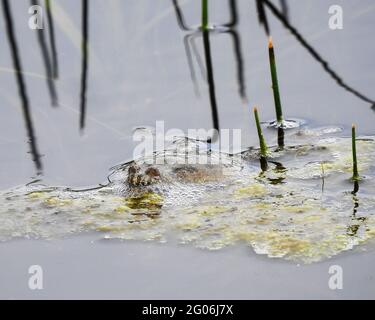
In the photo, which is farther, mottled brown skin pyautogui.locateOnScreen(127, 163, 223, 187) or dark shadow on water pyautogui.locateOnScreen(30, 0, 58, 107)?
dark shadow on water pyautogui.locateOnScreen(30, 0, 58, 107)

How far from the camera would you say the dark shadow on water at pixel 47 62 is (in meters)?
4.66

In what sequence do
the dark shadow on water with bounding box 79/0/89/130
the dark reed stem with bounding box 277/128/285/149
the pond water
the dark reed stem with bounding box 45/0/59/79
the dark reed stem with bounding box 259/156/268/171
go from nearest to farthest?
1. the pond water
2. the dark reed stem with bounding box 259/156/268/171
3. the dark reed stem with bounding box 277/128/285/149
4. the dark shadow on water with bounding box 79/0/89/130
5. the dark reed stem with bounding box 45/0/59/79

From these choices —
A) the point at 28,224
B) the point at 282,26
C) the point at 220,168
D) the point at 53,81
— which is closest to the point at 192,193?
the point at 220,168

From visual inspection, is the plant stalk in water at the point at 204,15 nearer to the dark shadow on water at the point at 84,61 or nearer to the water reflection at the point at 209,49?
the water reflection at the point at 209,49

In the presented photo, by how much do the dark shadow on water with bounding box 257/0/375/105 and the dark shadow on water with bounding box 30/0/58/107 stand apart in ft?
4.99

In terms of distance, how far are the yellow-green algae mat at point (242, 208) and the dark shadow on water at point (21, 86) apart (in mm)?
362

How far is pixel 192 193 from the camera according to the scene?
145 inches

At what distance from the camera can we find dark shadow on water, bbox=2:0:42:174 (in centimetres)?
417

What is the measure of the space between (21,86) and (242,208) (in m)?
1.91

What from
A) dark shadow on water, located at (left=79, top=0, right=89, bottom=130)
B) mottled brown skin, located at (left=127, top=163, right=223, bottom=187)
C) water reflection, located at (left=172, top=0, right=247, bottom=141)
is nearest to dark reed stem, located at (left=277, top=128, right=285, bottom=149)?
water reflection, located at (left=172, top=0, right=247, bottom=141)

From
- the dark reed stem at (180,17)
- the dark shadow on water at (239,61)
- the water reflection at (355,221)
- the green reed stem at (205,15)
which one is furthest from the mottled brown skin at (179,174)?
the dark reed stem at (180,17)

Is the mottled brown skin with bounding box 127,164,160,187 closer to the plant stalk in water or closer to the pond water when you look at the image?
the pond water

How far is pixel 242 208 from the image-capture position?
3.50 metres

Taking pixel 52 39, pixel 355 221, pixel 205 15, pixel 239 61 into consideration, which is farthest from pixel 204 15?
pixel 355 221
